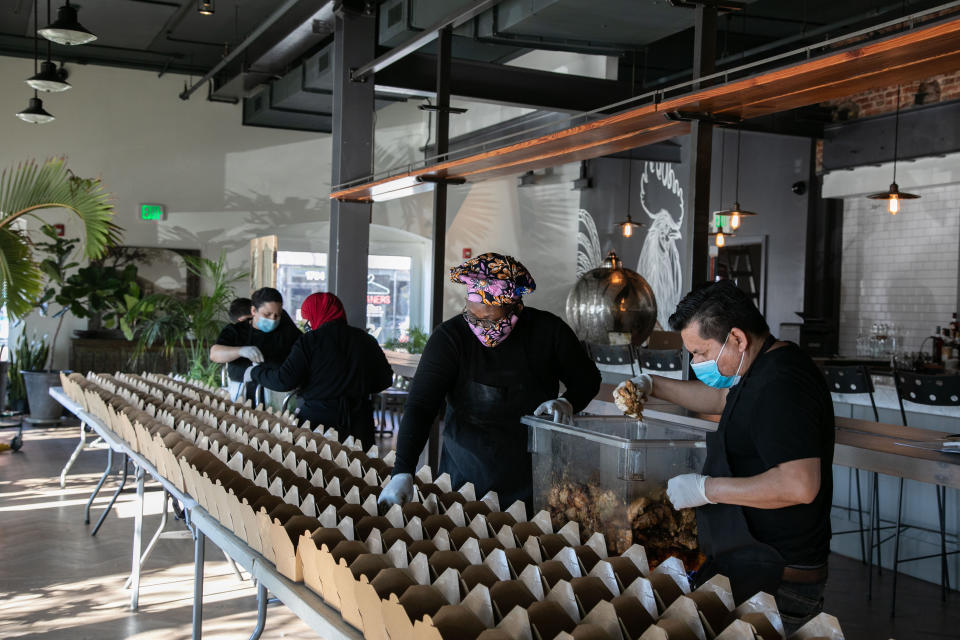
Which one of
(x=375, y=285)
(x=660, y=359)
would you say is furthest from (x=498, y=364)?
(x=375, y=285)

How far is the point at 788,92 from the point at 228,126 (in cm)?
1088

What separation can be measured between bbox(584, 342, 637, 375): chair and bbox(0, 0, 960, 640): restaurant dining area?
0.24 ft

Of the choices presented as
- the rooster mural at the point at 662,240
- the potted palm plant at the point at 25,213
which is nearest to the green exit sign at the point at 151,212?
the potted palm plant at the point at 25,213

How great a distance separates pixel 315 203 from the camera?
506 inches

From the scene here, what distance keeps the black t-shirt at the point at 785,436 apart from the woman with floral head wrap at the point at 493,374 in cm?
83

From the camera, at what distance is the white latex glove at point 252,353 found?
5230 millimetres

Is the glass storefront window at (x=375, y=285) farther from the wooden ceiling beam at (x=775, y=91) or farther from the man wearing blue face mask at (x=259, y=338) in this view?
the wooden ceiling beam at (x=775, y=91)

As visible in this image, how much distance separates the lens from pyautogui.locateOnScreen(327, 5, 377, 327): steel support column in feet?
21.2

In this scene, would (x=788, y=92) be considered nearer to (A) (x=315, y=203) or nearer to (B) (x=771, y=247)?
(B) (x=771, y=247)

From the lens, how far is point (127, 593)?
449 cm

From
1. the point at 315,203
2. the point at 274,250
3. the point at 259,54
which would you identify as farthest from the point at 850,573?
the point at 315,203

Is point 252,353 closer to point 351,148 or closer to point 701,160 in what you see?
point 351,148

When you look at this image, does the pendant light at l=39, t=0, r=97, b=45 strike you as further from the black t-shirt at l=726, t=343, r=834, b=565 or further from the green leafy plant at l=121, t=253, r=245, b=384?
the black t-shirt at l=726, t=343, r=834, b=565

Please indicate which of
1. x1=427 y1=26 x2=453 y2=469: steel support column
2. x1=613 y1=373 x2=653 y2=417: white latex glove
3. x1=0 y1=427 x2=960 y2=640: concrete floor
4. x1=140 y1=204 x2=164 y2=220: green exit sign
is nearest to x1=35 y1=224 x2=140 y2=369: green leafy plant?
x1=140 y1=204 x2=164 y2=220: green exit sign
